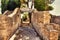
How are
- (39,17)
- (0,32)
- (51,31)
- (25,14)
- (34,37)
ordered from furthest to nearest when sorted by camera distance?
(25,14) → (39,17) → (34,37) → (0,32) → (51,31)

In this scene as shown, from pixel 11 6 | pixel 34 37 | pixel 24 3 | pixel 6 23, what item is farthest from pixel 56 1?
pixel 6 23

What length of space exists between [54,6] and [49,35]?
50.0 feet

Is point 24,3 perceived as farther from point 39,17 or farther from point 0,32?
point 0,32

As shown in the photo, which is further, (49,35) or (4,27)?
(4,27)

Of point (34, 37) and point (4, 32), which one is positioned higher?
point (4, 32)

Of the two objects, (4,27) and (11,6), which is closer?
(4,27)

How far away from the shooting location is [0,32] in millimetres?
11445

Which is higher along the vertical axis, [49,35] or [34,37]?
[49,35]

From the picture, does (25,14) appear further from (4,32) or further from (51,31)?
(51,31)

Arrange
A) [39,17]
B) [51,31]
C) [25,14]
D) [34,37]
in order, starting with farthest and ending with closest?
1. [25,14]
2. [39,17]
3. [34,37]
4. [51,31]

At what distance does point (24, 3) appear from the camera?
25.1m

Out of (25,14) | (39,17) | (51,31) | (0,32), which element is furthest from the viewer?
(25,14)

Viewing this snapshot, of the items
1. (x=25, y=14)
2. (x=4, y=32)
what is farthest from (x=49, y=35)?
(x=25, y=14)

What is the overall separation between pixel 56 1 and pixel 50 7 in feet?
3.58
